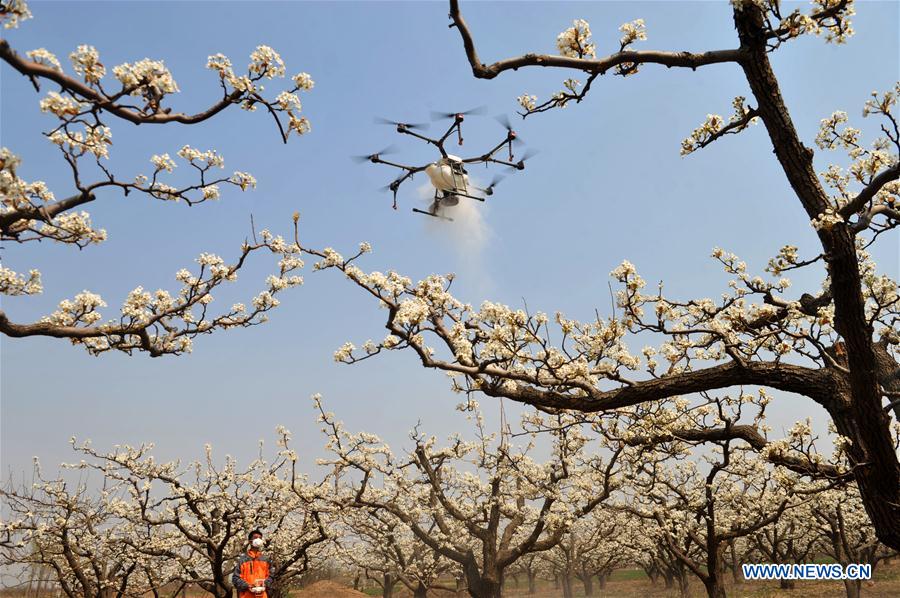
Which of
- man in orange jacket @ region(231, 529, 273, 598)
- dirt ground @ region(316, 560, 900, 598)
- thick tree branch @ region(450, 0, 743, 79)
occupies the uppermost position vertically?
thick tree branch @ region(450, 0, 743, 79)

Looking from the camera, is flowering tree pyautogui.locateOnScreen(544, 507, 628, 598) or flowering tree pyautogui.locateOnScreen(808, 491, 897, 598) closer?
flowering tree pyautogui.locateOnScreen(808, 491, 897, 598)

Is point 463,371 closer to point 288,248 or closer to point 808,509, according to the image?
point 288,248

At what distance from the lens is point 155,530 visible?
52.0 ft

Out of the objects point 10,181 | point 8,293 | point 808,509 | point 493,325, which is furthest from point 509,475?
point 10,181

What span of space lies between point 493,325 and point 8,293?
5.49 meters

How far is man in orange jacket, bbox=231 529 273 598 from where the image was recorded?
30.3ft

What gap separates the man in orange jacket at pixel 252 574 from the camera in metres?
9.23

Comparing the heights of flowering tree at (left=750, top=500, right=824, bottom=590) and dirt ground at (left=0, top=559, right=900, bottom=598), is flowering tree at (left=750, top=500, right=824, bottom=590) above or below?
above

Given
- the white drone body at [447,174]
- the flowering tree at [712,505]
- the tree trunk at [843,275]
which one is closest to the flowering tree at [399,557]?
the flowering tree at [712,505]

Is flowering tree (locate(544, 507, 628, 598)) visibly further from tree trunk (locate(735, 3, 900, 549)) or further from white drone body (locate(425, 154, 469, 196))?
tree trunk (locate(735, 3, 900, 549))

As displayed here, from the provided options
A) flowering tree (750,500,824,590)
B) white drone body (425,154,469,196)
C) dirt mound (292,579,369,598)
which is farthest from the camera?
dirt mound (292,579,369,598)

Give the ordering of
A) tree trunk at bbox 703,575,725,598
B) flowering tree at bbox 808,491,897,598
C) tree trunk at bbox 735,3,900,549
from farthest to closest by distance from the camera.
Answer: flowering tree at bbox 808,491,897,598 < tree trunk at bbox 703,575,725,598 < tree trunk at bbox 735,3,900,549

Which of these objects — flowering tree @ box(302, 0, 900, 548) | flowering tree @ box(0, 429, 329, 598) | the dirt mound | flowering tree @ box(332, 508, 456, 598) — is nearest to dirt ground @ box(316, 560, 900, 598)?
the dirt mound

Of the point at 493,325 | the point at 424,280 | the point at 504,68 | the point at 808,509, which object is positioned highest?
the point at 504,68
